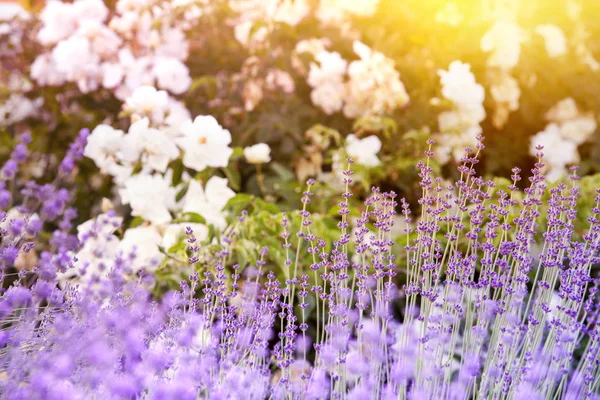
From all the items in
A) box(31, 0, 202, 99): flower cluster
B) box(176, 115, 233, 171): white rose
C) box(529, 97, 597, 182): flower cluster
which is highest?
box(31, 0, 202, 99): flower cluster

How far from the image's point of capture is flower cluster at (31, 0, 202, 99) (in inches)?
118

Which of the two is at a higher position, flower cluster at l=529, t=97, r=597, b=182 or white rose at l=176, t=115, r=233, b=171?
flower cluster at l=529, t=97, r=597, b=182

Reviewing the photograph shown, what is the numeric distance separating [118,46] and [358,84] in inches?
43.5

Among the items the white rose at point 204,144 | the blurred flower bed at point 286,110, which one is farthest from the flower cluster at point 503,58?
the white rose at point 204,144

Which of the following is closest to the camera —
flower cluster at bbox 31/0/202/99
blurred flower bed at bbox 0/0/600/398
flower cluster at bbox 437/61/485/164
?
blurred flower bed at bbox 0/0/600/398

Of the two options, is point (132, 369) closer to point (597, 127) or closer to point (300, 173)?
point (300, 173)

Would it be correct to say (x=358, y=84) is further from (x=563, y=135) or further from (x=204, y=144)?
(x=563, y=135)

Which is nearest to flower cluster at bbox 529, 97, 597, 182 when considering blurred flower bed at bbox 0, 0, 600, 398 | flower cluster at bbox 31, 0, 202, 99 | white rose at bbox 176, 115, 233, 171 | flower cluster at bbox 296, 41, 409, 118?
blurred flower bed at bbox 0, 0, 600, 398

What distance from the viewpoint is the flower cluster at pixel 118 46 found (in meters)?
3.01

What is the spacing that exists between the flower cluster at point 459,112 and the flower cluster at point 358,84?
18cm

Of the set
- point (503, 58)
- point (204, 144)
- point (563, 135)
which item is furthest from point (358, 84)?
point (563, 135)

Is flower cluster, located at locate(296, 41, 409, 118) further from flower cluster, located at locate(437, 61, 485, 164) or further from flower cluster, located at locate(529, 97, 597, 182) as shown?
flower cluster, located at locate(529, 97, 597, 182)

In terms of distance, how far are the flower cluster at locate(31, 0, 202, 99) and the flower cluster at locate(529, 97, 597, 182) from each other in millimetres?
1474

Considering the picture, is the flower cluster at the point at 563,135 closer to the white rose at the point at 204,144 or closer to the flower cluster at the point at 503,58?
the flower cluster at the point at 503,58
